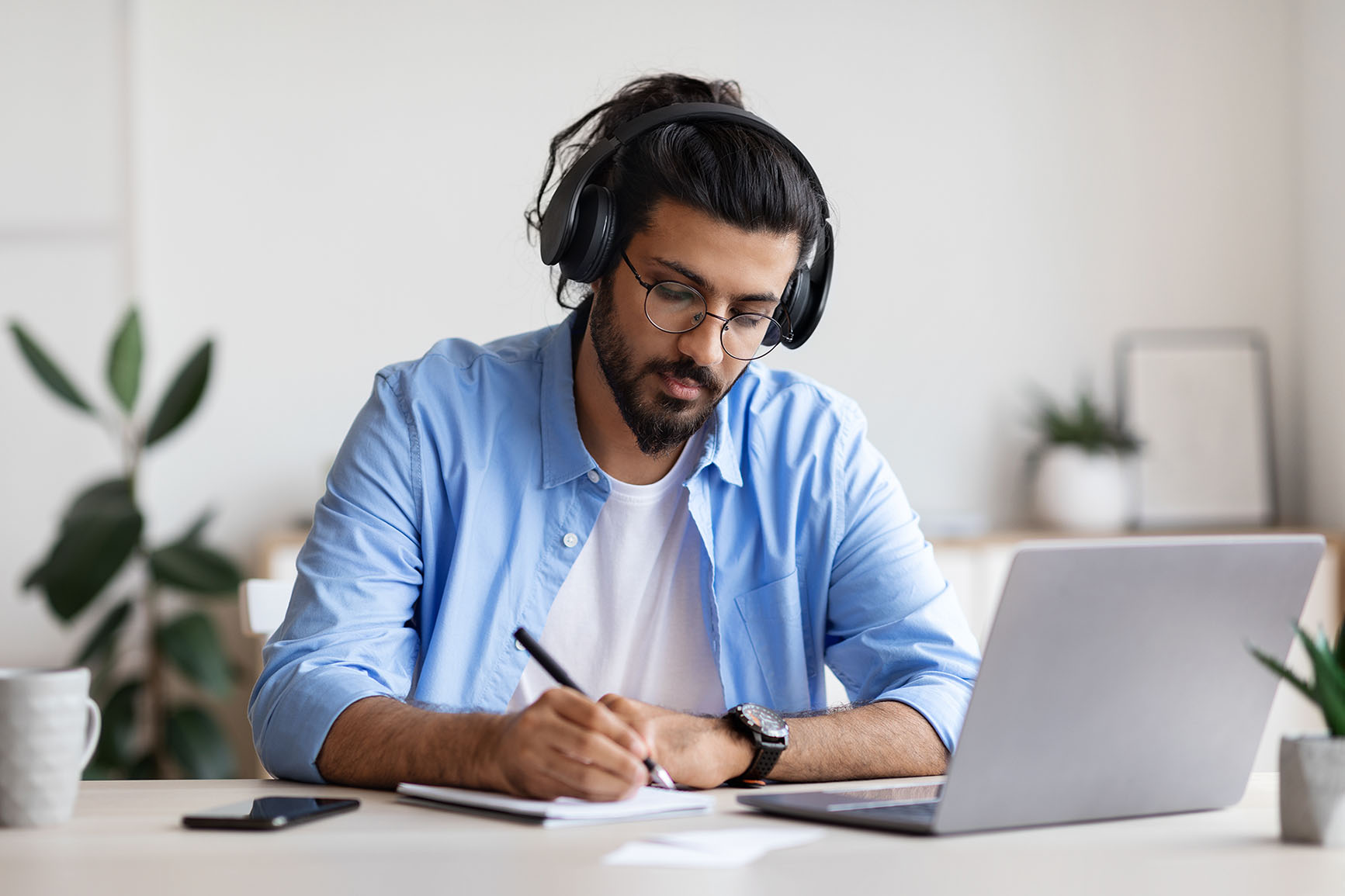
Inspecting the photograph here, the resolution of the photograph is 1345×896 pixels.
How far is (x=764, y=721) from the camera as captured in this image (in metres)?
1.26

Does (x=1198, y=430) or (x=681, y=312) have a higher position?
(x=681, y=312)

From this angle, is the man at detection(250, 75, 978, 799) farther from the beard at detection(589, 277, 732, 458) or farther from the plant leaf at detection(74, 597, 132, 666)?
the plant leaf at detection(74, 597, 132, 666)

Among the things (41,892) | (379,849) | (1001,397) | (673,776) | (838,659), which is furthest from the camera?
(1001,397)

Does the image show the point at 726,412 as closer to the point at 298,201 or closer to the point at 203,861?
the point at 203,861

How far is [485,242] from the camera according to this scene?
3.57 metres

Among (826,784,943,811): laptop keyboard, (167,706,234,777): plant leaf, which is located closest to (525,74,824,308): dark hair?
(826,784,943,811): laptop keyboard

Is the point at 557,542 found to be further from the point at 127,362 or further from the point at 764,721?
the point at 127,362

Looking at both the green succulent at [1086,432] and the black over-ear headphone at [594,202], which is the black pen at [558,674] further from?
the green succulent at [1086,432]

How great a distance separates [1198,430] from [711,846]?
3.16 meters

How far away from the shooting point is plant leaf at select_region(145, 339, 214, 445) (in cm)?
304

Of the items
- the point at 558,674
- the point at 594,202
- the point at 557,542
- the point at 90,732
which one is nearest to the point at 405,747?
the point at 558,674

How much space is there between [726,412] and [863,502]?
0.22m

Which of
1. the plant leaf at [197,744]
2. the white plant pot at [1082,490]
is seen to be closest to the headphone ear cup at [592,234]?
the plant leaf at [197,744]

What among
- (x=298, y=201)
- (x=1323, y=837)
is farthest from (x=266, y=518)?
(x=1323, y=837)
